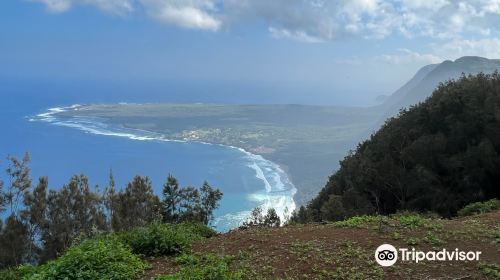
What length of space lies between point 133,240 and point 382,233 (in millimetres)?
4719

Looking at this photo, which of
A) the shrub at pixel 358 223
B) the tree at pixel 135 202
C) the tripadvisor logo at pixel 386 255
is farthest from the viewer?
the tree at pixel 135 202

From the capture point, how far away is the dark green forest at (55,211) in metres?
24.6

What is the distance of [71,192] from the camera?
26.5 metres

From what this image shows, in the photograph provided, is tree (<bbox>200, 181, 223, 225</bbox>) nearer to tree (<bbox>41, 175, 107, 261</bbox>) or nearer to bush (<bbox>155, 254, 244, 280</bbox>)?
tree (<bbox>41, 175, 107, 261</bbox>)

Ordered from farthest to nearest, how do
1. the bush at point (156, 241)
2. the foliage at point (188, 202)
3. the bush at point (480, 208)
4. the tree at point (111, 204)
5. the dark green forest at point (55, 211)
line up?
1. the foliage at point (188, 202)
2. the tree at point (111, 204)
3. the dark green forest at point (55, 211)
4. the bush at point (480, 208)
5. the bush at point (156, 241)

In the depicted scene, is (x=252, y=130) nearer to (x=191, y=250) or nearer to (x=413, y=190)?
(x=413, y=190)

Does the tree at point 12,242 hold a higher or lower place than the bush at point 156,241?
lower

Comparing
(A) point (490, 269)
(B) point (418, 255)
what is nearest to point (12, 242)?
(B) point (418, 255)

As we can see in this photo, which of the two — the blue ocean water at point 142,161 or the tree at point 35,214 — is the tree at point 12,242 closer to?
the tree at point 35,214

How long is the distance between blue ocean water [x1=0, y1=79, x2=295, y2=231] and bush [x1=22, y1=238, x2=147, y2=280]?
61.1 m

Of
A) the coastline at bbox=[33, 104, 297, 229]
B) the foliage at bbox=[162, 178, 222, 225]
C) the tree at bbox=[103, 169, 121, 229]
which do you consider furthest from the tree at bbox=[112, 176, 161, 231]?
the coastline at bbox=[33, 104, 297, 229]

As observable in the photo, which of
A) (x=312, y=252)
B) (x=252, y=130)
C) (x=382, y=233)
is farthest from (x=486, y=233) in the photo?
(x=252, y=130)

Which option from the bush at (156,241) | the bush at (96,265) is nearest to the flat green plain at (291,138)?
the bush at (156,241)

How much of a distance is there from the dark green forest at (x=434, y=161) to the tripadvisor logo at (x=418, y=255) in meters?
12.7
